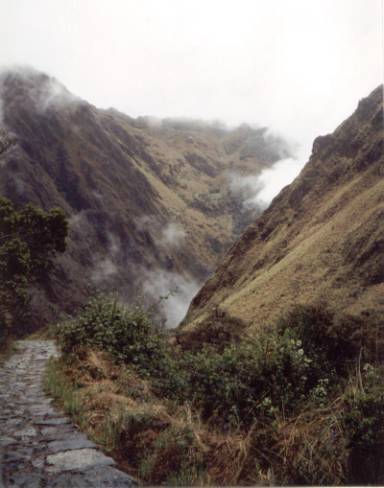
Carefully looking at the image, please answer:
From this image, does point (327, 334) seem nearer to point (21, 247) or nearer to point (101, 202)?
point (21, 247)

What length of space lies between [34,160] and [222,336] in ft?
193

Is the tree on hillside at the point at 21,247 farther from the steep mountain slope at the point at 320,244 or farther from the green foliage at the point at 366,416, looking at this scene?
the green foliage at the point at 366,416

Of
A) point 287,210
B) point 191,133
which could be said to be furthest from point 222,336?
point 191,133

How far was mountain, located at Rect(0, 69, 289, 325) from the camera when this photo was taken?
182ft

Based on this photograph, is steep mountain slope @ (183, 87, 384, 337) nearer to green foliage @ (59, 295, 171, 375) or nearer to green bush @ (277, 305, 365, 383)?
green bush @ (277, 305, 365, 383)

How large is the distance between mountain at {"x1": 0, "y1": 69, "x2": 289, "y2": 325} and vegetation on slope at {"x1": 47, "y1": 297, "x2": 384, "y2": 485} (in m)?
39.8

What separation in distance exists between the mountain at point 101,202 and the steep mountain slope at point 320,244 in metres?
29.7

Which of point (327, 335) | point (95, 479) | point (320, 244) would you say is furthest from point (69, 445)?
point (320, 244)

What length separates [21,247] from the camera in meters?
16.6

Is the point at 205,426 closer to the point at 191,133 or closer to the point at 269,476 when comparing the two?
the point at 269,476

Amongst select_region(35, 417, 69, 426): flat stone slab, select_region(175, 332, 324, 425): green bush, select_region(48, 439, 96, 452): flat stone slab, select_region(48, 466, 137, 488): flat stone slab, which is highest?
select_region(35, 417, 69, 426): flat stone slab

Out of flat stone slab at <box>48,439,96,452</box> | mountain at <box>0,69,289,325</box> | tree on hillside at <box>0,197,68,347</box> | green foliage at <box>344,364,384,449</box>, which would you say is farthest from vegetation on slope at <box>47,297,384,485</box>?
mountain at <box>0,69,289,325</box>

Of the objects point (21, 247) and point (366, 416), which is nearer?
point (366, 416)

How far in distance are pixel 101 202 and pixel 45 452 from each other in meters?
64.9
